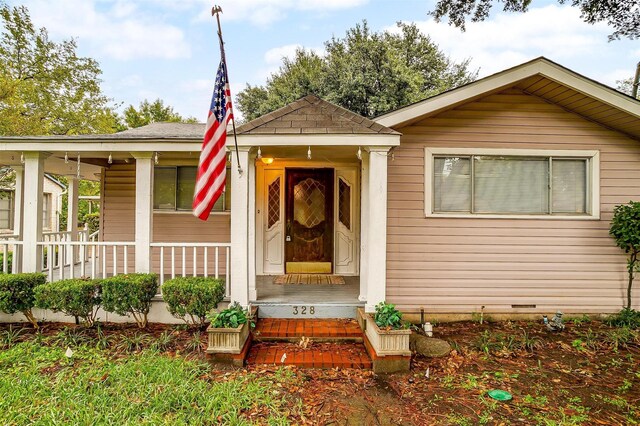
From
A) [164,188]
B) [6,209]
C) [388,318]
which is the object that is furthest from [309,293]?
[6,209]

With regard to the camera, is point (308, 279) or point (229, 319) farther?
point (308, 279)

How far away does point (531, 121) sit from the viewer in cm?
492

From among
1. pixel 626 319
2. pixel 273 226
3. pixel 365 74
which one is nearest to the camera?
pixel 626 319

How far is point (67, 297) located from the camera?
3.97 metres

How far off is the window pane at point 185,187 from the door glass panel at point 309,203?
2.02 metres

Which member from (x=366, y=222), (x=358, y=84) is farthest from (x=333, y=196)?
(x=358, y=84)

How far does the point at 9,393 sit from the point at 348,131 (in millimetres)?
4364

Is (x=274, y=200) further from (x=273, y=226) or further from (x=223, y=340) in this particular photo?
(x=223, y=340)

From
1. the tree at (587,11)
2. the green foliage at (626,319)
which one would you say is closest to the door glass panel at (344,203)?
the tree at (587,11)

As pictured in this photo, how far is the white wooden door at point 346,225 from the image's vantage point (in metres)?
6.26

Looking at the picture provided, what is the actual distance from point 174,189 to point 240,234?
270 centimetres

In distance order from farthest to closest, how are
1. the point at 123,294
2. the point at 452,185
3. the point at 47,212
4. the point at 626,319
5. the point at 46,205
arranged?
the point at 47,212, the point at 46,205, the point at 452,185, the point at 626,319, the point at 123,294

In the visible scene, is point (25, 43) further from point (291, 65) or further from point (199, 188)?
point (199, 188)

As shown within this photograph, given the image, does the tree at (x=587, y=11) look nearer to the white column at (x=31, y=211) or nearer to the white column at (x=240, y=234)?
the white column at (x=240, y=234)
